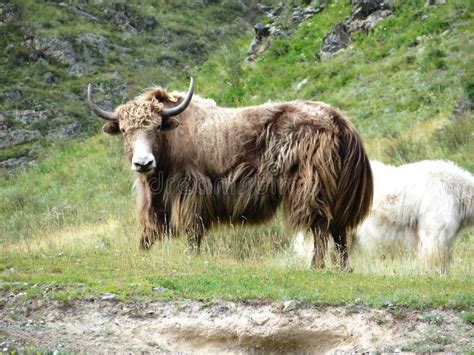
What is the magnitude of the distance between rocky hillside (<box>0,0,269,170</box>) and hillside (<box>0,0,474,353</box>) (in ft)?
0.25

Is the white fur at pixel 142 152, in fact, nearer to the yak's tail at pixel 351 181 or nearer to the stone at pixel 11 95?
the yak's tail at pixel 351 181

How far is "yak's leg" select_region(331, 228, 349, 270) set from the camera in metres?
9.45

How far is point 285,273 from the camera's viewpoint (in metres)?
8.32

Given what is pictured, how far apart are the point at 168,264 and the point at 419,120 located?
10.4 metres

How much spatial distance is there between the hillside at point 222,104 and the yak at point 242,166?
0.48 m

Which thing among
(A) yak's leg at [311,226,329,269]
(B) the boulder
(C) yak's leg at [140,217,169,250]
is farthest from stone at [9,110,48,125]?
(A) yak's leg at [311,226,329,269]

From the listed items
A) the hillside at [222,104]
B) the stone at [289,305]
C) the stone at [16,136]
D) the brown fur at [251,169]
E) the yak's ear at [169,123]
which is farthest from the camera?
the stone at [16,136]

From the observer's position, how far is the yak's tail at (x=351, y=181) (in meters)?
9.59

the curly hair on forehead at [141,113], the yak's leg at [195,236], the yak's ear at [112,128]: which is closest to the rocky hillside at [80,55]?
the yak's ear at [112,128]

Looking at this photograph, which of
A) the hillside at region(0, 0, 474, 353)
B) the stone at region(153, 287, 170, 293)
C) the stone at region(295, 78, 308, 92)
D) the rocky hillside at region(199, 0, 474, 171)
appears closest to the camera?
the hillside at region(0, 0, 474, 353)

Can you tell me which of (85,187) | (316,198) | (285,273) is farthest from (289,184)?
(85,187)

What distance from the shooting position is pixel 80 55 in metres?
30.1

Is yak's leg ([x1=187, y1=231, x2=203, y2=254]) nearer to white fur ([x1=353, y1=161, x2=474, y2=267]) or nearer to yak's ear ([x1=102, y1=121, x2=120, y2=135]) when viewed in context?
yak's ear ([x1=102, y1=121, x2=120, y2=135])

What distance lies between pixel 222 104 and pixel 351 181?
51.1ft
